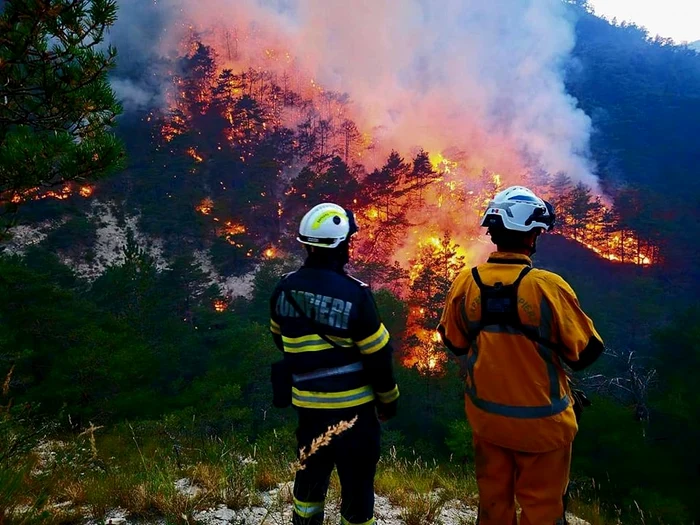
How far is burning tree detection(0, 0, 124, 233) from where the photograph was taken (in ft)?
8.83

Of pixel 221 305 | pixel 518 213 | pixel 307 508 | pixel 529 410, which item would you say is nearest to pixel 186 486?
pixel 307 508

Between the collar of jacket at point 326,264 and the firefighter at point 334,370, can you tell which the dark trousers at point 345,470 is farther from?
the collar of jacket at point 326,264

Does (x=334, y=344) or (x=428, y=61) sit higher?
(x=428, y=61)

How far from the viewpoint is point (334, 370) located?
7.51ft

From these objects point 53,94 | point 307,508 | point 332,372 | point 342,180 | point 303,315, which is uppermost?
point 342,180

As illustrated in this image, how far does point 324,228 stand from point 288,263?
36624 millimetres

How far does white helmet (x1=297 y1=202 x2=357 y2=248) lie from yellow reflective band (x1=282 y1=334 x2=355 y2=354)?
558 mm

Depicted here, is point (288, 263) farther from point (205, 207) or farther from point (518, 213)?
point (518, 213)

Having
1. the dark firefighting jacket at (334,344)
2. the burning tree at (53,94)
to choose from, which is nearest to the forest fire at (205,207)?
the burning tree at (53,94)

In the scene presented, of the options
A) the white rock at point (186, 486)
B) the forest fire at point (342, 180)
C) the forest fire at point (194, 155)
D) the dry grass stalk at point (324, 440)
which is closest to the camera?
the dry grass stalk at point (324, 440)

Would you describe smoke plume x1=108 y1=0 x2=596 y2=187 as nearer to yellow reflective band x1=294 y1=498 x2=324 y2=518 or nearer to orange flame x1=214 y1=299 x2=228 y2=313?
orange flame x1=214 y1=299 x2=228 y2=313

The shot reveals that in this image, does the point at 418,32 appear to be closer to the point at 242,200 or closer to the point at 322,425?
the point at 242,200

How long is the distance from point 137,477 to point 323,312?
7.85 ft

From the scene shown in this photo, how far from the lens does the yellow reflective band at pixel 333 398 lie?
227 centimetres
